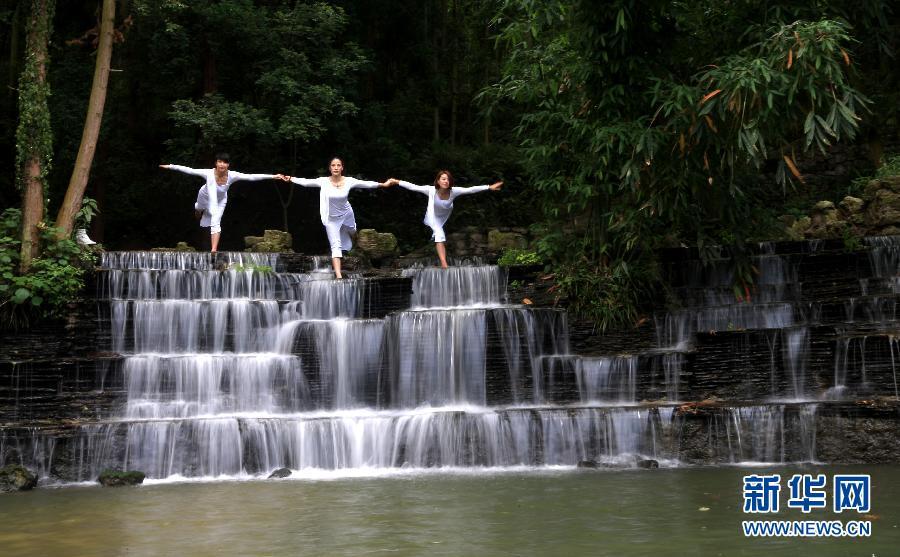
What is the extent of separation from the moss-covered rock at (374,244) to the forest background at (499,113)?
265cm

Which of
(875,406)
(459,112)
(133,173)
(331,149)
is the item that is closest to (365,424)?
Result: (875,406)

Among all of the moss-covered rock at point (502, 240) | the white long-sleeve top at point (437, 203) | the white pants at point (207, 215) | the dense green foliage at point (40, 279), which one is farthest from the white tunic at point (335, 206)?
the moss-covered rock at point (502, 240)

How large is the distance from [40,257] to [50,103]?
26.4 ft

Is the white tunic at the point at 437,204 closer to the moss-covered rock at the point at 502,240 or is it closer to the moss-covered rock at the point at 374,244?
the moss-covered rock at the point at 374,244

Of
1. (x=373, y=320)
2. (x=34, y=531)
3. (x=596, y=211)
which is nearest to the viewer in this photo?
(x=34, y=531)

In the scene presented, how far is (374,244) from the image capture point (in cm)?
1928

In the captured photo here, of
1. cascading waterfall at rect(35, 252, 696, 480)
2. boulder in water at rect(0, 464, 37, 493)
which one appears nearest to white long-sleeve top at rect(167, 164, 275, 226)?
cascading waterfall at rect(35, 252, 696, 480)

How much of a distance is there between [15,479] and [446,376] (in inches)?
202

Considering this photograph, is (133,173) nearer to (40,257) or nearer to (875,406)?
(40,257)

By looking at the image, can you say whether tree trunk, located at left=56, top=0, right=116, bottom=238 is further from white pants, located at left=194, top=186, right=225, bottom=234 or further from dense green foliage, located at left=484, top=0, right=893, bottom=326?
dense green foliage, located at left=484, top=0, right=893, bottom=326

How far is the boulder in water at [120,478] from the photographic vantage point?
409 inches

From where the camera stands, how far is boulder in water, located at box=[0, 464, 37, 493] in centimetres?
1001

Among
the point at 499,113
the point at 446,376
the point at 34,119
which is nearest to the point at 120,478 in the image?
the point at 446,376

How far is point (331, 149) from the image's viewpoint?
2339 centimetres
